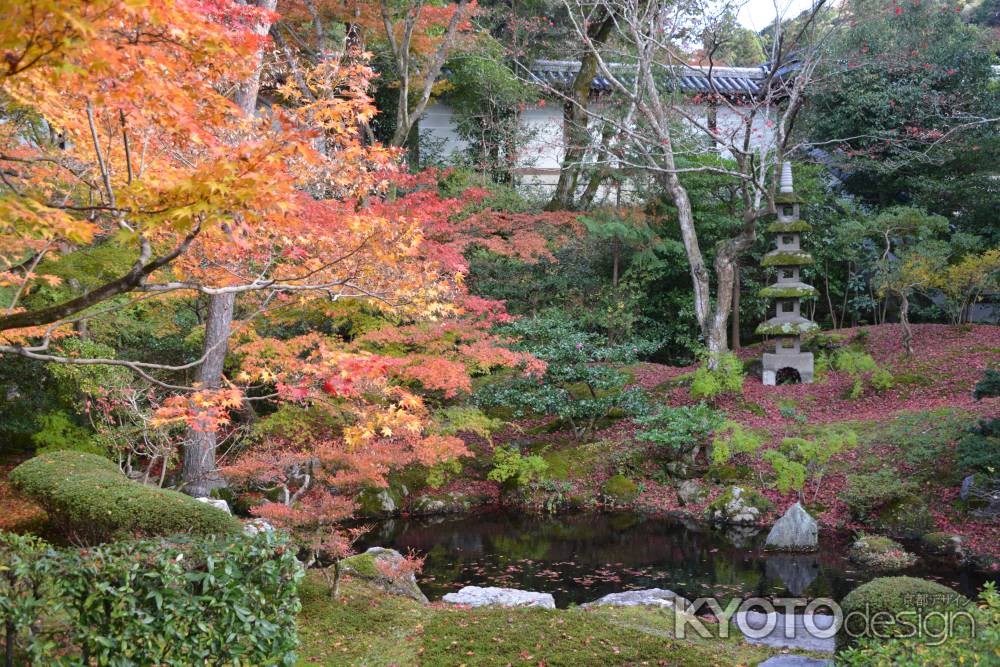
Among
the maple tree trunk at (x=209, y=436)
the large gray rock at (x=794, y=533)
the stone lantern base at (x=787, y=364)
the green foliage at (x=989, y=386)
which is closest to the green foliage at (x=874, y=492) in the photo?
the large gray rock at (x=794, y=533)

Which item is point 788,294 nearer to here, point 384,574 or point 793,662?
point 384,574

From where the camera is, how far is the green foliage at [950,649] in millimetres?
3666

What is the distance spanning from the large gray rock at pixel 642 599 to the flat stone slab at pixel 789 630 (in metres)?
0.68

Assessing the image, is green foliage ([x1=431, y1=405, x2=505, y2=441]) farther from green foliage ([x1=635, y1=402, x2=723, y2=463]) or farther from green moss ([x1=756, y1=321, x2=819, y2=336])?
green moss ([x1=756, y1=321, x2=819, y2=336])

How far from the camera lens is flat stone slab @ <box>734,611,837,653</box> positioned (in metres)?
6.55

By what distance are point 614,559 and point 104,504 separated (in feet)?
20.3

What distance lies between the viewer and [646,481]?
13.0 m

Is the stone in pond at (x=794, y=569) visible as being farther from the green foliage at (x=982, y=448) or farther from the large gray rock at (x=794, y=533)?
the green foliage at (x=982, y=448)

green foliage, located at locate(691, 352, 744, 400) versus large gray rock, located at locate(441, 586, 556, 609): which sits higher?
green foliage, located at locate(691, 352, 744, 400)

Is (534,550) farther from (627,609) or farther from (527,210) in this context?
(527,210)

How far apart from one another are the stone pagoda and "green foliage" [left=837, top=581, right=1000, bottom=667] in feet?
37.0

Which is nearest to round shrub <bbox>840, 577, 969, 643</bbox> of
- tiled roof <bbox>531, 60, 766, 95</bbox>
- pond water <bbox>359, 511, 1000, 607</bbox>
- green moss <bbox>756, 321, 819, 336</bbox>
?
pond water <bbox>359, 511, 1000, 607</bbox>

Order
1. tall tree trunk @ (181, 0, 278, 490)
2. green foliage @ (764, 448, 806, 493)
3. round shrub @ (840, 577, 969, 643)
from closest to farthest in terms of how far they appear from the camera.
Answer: round shrub @ (840, 577, 969, 643)
tall tree trunk @ (181, 0, 278, 490)
green foliage @ (764, 448, 806, 493)

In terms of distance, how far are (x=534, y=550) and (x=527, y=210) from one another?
8.55m
